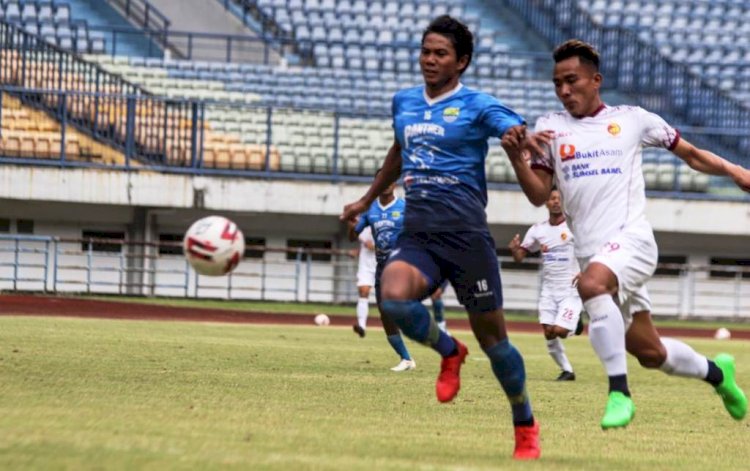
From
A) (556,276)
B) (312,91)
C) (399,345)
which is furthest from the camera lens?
(312,91)

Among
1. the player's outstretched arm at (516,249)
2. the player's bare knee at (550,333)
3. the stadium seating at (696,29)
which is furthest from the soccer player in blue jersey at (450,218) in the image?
the stadium seating at (696,29)

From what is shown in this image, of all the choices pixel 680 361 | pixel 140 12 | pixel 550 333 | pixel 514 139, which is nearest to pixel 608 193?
pixel 514 139

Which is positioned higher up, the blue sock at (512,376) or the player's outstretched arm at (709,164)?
the player's outstretched arm at (709,164)

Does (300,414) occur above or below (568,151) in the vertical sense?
below

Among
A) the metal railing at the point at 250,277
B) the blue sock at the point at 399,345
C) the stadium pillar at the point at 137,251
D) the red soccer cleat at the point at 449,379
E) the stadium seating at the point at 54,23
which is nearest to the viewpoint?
the red soccer cleat at the point at 449,379

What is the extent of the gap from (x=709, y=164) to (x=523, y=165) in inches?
56.6

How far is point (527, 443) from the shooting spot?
25.8 ft

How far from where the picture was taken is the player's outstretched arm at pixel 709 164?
8750 mm

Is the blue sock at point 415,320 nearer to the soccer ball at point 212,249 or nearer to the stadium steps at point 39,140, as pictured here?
the soccer ball at point 212,249

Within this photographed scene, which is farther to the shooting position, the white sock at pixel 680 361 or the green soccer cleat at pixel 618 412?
the white sock at pixel 680 361

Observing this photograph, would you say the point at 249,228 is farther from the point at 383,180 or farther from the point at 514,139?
the point at 514,139

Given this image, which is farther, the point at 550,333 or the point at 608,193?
the point at 550,333

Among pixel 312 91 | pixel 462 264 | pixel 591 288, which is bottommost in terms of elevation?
pixel 591 288

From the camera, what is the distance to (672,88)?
36312 millimetres
